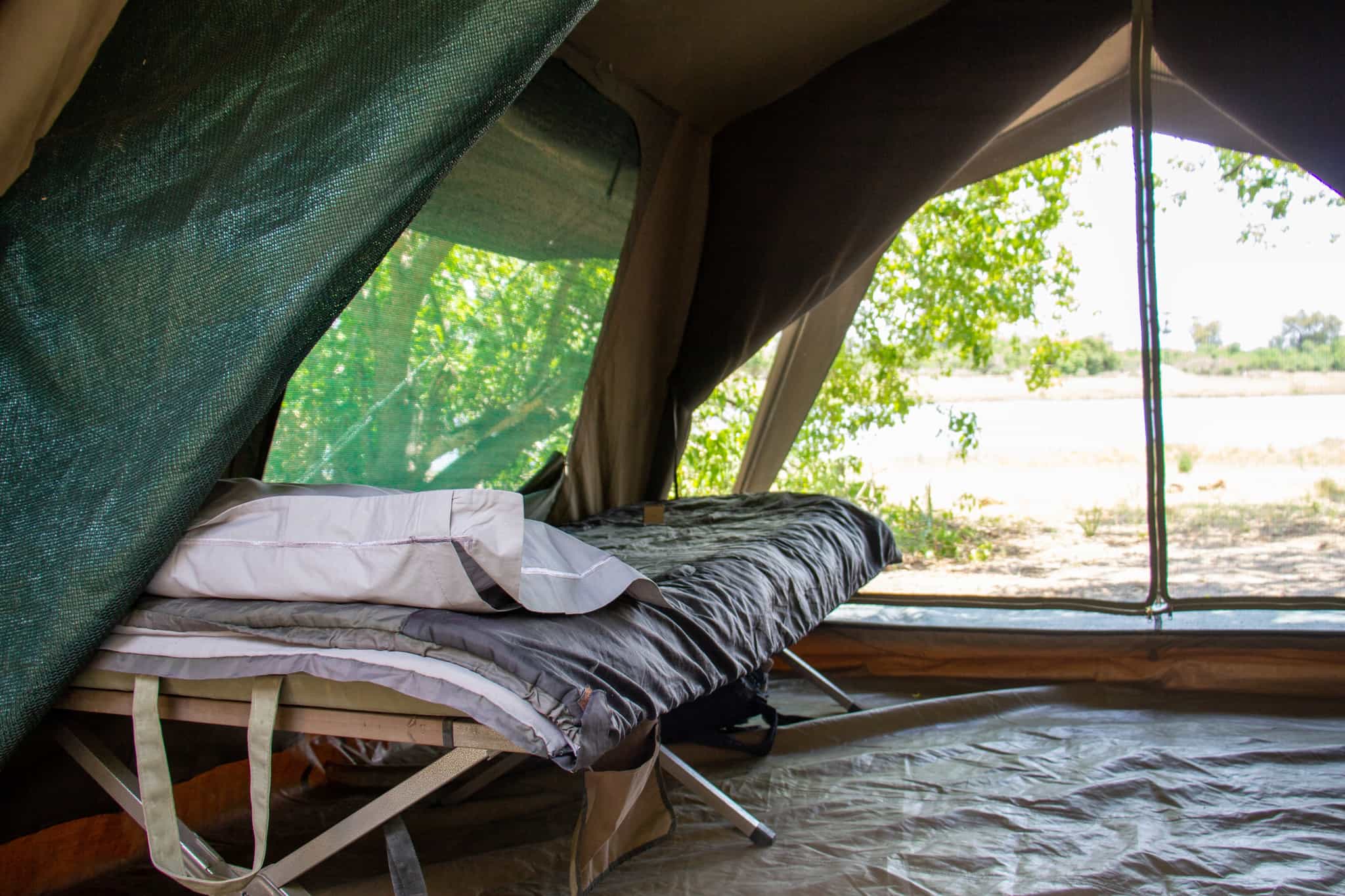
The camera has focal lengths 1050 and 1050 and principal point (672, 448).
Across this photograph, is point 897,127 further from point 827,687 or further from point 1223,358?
point 827,687

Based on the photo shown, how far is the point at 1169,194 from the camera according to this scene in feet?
8.65

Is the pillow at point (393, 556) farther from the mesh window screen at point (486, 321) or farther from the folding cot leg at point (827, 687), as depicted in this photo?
the folding cot leg at point (827, 687)

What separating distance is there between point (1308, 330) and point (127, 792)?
2653 mm

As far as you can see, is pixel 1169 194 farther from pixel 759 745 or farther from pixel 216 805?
pixel 216 805

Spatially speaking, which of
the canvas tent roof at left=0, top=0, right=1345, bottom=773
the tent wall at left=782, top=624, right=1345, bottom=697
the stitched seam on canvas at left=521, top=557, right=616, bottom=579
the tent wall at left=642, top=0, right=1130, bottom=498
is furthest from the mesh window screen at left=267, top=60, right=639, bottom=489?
the tent wall at left=782, top=624, right=1345, bottom=697

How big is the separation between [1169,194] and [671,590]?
6.11ft

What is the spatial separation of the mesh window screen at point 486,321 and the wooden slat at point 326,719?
0.68m

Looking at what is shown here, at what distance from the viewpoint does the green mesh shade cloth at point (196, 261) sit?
128 centimetres

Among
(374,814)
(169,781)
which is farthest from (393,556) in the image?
(169,781)

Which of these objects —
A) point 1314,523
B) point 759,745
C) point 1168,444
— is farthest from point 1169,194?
point 759,745

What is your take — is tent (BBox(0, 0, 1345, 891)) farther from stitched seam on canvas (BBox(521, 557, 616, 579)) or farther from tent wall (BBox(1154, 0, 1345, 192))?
stitched seam on canvas (BBox(521, 557, 616, 579))

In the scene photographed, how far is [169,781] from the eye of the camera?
122 cm

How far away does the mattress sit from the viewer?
3.46ft

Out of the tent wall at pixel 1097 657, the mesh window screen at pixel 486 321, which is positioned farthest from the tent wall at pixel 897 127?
the tent wall at pixel 1097 657
